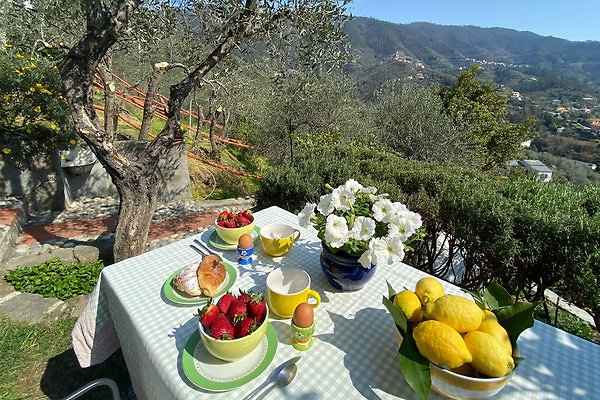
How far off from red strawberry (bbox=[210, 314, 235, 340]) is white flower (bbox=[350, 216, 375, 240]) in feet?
2.07

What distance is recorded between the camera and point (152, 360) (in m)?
1.24

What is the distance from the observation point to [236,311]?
1.19 meters

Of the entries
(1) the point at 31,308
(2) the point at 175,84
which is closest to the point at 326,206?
(2) the point at 175,84

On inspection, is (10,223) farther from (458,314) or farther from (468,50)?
(468,50)

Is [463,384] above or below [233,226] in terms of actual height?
above

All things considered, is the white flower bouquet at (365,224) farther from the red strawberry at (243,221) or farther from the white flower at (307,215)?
the red strawberry at (243,221)

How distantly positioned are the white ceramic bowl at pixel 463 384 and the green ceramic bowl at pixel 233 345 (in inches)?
23.8

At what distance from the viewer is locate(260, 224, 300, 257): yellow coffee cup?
73.3 inches

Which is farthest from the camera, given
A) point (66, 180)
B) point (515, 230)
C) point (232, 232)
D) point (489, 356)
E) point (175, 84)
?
point (66, 180)

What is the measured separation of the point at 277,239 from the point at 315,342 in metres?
0.70

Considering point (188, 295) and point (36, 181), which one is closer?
point (188, 295)

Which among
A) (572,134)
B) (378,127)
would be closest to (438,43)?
(572,134)

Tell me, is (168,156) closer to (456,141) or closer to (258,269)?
(258,269)

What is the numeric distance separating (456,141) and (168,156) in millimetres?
10661
